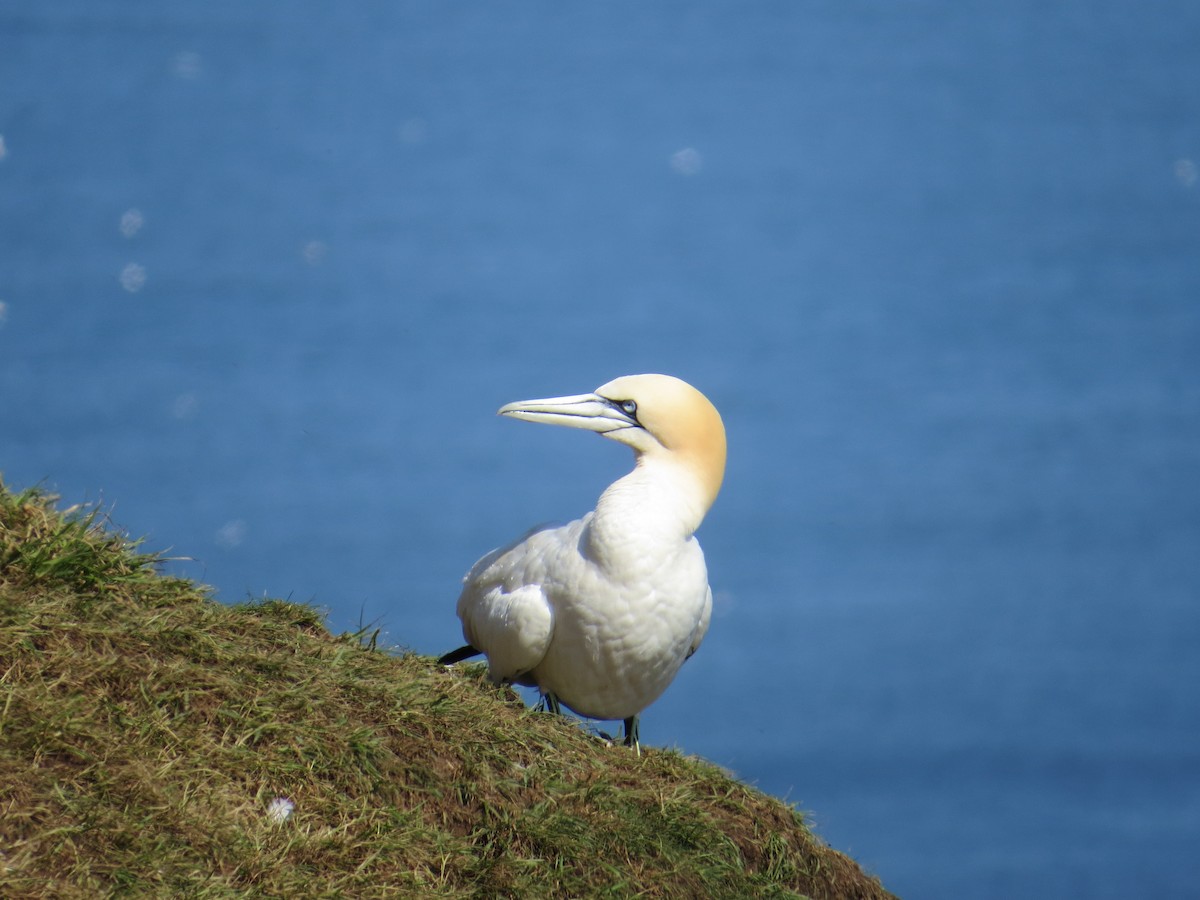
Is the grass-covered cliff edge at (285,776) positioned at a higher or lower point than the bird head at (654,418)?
lower

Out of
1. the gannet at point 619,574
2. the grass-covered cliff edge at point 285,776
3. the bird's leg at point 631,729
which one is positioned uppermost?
the gannet at point 619,574

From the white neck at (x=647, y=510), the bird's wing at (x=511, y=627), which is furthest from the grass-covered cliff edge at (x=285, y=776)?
the white neck at (x=647, y=510)

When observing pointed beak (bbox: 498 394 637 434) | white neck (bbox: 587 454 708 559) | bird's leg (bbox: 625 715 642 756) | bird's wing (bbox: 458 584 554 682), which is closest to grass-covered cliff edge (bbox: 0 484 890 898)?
bird's wing (bbox: 458 584 554 682)

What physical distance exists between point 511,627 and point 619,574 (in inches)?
20.1

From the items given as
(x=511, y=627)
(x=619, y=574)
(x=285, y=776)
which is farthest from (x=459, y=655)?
(x=285, y=776)

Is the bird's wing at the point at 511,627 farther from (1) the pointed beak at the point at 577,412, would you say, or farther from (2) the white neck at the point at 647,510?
(1) the pointed beak at the point at 577,412

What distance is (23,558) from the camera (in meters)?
5.13

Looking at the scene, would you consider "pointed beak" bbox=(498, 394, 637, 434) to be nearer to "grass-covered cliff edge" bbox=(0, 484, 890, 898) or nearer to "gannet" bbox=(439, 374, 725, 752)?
"gannet" bbox=(439, 374, 725, 752)

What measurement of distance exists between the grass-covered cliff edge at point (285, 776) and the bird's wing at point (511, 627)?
231 mm

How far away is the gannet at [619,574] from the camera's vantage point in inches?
227

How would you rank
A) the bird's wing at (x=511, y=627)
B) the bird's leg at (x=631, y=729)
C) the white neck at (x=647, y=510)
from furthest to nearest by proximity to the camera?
the bird's leg at (x=631, y=729), the bird's wing at (x=511, y=627), the white neck at (x=647, y=510)

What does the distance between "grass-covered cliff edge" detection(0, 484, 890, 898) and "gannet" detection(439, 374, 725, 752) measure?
283 millimetres

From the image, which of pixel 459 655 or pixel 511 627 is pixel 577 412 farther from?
pixel 459 655

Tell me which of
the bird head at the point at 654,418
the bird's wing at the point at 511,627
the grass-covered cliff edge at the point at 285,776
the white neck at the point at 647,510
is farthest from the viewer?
the bird head at the point at 654,418
